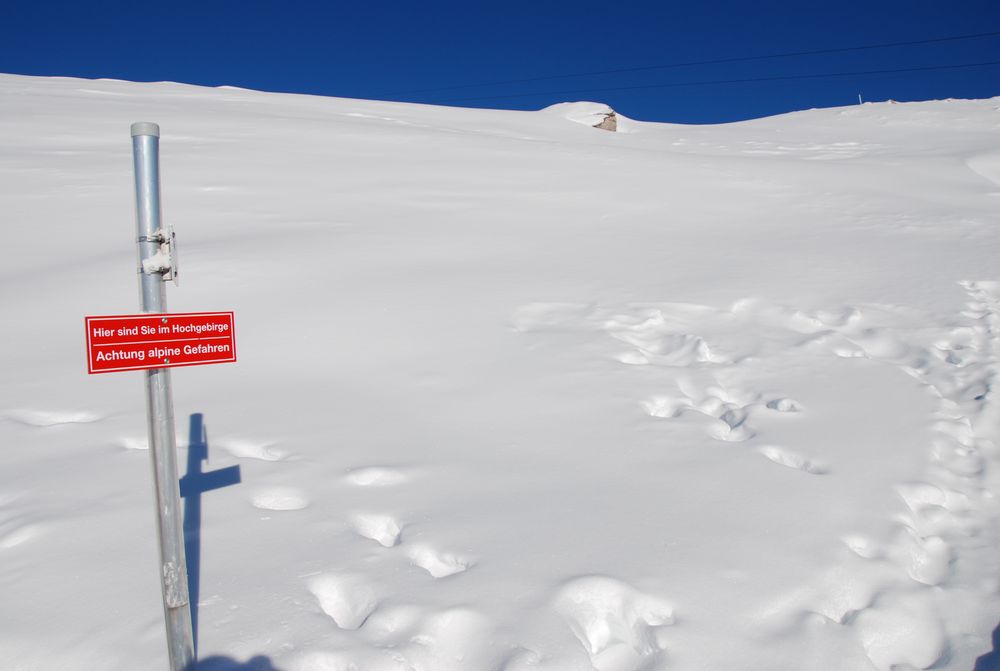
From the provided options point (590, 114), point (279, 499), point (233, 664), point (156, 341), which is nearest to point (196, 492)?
point (279, 499)

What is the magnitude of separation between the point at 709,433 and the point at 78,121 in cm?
1264

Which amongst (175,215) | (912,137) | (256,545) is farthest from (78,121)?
(912,137)

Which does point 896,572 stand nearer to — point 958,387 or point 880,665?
point 880,665

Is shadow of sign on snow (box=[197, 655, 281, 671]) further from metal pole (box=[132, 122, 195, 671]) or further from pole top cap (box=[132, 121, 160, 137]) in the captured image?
pole top cap (box=[132, 121, 160, 137])

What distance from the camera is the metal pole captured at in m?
1.93

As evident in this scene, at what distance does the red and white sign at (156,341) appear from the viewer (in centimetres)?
181

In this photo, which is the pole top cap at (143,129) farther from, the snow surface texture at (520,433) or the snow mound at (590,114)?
the snow mound at (590,114)

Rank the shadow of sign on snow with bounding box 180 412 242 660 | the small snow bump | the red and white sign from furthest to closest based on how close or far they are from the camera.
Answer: the small snow bump < the shadow of sign on snow with bounding box 180 412 242 660 < the red and white sign

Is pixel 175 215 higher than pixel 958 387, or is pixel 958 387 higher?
pixel 175 215

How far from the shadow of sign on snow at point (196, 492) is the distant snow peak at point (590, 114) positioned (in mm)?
19963

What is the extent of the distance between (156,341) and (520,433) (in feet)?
7.54

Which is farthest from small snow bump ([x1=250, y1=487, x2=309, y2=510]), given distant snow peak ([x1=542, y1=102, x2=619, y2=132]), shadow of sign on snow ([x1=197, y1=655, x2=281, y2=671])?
distant snow peak ([x1=542, y1=102, x2=619, y2=132])

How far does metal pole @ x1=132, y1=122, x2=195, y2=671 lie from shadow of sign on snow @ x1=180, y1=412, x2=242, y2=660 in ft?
1.02

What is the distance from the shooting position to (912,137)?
18734 mm
